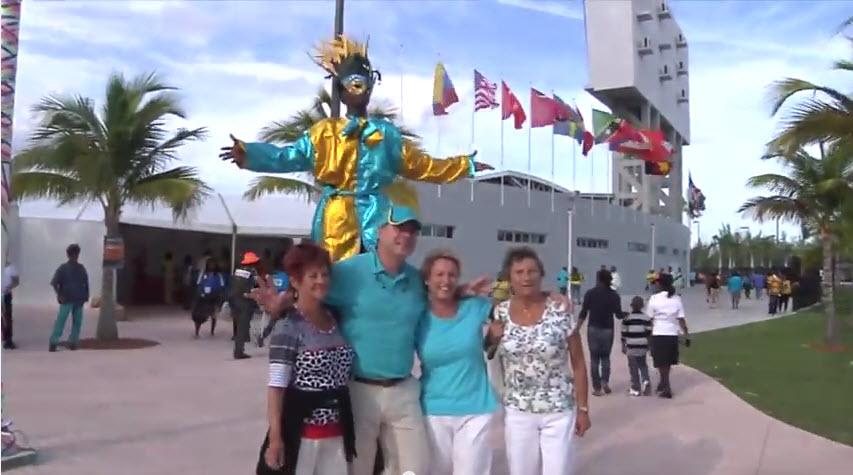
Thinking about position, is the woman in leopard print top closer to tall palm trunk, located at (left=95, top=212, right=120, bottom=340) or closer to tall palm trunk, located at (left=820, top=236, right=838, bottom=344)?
tall palm trunk, located at (left=95, top=212, right=120, bottom=340)

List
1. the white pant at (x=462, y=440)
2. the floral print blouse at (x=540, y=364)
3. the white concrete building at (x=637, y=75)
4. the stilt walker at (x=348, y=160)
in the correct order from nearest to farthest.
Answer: the white pant at (x=462, y=440), the floral print blouse at (x=540, y=364), the stilt walker at (x=348, y=160), the white concrete building at (x=637, y=75)

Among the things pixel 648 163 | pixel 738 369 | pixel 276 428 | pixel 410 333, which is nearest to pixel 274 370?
pixel 276 428

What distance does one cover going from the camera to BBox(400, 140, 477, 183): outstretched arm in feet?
16.8

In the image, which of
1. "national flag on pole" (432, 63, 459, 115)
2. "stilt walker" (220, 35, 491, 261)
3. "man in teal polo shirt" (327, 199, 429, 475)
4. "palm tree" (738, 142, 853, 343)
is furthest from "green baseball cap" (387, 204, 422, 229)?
"national flag on pole" (432, 63, 459, 115)

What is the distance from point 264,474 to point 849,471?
494cm

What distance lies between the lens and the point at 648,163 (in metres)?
41.7

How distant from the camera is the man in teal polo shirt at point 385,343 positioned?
12.5ft

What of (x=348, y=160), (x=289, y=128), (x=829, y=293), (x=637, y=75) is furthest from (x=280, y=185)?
(x=637, y=75)

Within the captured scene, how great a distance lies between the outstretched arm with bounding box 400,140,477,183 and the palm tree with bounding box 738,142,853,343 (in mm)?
13438

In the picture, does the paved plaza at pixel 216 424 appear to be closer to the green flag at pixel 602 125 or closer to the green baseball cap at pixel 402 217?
the green baseball cap at pixel 402 217

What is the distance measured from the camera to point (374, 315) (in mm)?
3799

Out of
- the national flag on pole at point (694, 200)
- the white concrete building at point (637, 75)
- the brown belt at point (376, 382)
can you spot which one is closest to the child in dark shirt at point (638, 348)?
the brown belt at point (376, 382)

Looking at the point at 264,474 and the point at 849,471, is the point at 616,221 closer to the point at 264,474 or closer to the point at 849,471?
the point at 849,471

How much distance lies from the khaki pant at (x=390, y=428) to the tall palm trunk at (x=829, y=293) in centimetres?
1480
